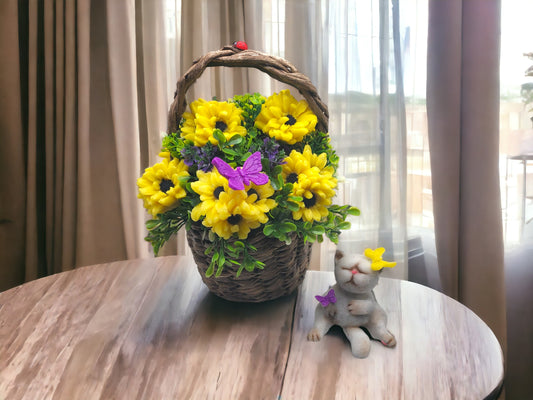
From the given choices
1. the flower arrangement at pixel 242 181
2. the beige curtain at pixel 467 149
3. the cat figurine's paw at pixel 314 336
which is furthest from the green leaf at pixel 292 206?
the beige curtain at pixel 467 149

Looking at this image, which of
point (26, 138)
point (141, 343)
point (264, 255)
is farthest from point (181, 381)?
point (26, 138)

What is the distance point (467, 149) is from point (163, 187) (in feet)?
2.96

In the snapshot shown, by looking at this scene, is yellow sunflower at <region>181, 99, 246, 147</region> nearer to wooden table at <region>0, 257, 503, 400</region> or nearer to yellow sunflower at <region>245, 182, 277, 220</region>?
yellow sunflower at <region>245, 182, 277, 220</region>

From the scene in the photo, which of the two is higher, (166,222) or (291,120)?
(291,120)

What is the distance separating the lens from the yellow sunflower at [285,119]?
2.78 feet

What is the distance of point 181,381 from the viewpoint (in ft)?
2.31

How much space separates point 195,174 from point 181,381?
0.33 metres

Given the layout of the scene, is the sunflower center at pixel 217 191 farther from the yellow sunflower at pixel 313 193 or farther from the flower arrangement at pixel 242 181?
the yellow sunflower at pixel 313 193

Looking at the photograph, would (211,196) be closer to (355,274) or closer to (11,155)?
(355,274)

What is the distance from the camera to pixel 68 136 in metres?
1.49

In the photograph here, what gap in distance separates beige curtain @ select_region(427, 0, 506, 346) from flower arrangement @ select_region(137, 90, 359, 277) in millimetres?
615

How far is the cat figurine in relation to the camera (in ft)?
2.59

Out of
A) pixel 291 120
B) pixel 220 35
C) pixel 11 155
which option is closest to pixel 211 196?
pixel 291 120

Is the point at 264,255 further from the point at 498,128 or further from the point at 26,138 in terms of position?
the point at 26,138
